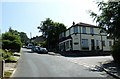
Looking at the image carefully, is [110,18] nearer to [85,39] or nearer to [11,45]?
[11,45]

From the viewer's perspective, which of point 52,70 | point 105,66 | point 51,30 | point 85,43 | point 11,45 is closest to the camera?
point 52,70

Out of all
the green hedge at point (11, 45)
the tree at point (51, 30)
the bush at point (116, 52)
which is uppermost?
the tree at point (51, 30)

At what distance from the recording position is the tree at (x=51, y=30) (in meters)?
76.5

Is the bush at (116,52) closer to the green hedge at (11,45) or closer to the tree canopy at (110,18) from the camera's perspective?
the tree canopy at (110,18)

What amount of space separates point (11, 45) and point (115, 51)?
2517cm

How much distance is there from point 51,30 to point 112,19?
5271 cm

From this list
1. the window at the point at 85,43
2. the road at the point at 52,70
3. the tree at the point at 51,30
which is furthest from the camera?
the tree at the point at 51,30

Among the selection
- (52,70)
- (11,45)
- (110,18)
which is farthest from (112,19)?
(11,45)

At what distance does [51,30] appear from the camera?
79.6 meters

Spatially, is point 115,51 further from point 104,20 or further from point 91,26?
point 91,26

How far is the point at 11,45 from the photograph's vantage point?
48406 mm

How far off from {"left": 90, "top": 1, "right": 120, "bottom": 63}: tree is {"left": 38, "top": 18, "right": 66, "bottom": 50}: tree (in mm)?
46938

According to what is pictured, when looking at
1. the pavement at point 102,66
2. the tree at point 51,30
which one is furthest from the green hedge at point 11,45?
the tree at point 51,30

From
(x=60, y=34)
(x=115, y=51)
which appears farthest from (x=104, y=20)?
(x=60, y=34)
